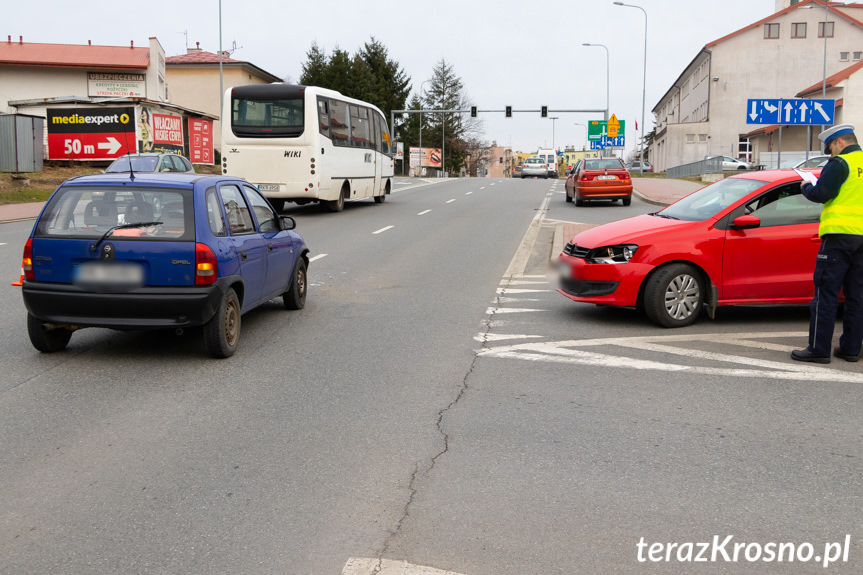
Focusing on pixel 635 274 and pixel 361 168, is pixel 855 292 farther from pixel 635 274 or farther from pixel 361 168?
pixel 361 168

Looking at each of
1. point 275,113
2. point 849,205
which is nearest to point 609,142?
point 275,113

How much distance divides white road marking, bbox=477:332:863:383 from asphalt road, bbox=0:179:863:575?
0.12 feet

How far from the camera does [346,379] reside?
6.53m

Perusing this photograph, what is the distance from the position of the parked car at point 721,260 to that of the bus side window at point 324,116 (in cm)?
1476

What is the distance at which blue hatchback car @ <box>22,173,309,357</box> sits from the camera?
6711 mm

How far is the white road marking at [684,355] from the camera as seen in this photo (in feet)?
22.0

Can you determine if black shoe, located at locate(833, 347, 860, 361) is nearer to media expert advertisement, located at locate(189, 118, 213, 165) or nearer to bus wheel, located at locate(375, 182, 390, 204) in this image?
bus wheel, located at locate(375, 182, 390, 204)

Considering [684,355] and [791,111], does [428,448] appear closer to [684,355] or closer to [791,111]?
[684,355]

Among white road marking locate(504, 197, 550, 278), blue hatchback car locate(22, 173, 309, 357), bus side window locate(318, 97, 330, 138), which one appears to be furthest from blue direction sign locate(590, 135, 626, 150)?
blue hatchback car locate(22, 173, 309, 357)

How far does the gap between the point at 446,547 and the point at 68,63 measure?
5111 cm

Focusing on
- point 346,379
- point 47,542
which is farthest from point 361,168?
point 47,542

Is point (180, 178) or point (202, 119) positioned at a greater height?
point (202, 119)

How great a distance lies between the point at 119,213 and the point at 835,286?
5.90 meters

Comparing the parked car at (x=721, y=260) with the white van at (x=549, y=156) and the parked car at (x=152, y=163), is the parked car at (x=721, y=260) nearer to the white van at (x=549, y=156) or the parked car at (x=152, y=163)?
the parked car at (x=152, y=163)
